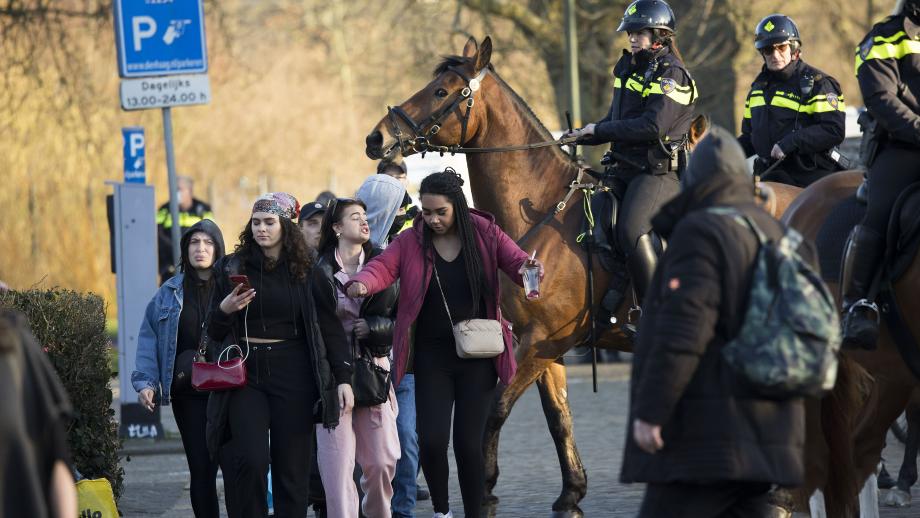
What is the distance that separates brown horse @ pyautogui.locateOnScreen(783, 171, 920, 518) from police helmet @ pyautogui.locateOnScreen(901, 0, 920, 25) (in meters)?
1.12

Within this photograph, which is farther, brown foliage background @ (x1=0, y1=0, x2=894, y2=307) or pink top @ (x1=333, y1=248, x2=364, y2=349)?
brown foliage background @ (x1=0, y1=0, x2=894, y2=307)

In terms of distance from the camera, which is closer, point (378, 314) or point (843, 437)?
point (843, 437)

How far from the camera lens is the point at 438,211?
858 centimetres

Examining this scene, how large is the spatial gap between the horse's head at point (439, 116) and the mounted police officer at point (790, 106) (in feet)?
5.98

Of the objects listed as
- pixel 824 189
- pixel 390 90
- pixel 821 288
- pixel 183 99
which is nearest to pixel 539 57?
pixel 390 90

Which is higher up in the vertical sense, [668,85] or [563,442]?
[668,85]

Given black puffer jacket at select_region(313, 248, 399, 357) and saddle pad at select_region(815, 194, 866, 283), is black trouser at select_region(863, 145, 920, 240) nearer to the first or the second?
saddle pad at select_region(815, 194, 866, 283)

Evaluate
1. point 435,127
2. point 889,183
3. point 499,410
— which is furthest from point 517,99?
point 889,183

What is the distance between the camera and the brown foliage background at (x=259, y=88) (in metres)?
18.2

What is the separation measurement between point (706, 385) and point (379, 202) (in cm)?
475

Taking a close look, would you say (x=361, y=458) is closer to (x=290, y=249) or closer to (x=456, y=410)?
(x=456, y=410)

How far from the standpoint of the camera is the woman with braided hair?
8500 mm

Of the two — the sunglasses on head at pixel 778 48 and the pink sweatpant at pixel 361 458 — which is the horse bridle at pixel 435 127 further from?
the pink sweatpant at pixel 361 458

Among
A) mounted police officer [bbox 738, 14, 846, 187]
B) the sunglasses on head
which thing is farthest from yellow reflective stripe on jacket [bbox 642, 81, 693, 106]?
the sunglasses on head
